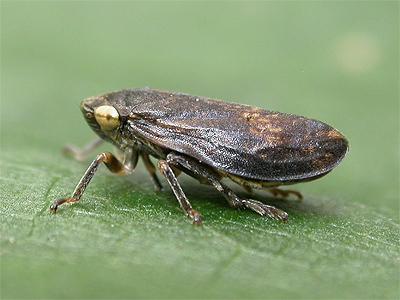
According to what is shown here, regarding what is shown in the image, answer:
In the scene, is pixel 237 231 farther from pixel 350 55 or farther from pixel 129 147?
pixel 350 55

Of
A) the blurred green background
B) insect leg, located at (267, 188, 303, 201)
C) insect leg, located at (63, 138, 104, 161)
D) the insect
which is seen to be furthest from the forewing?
insect leg, located at (63, 138, 104, 161)

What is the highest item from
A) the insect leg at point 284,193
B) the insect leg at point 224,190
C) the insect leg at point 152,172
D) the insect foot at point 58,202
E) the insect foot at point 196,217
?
the insect leg at point 224,190

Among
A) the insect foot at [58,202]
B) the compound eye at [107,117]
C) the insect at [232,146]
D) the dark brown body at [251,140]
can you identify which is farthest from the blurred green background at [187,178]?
the compound eye at [107,117]

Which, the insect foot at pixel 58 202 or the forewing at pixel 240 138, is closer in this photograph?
the insect foot at pixel 58 202

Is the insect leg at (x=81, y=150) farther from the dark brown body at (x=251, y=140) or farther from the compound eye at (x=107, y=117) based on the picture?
the dark brown body at (x=251, y=140)

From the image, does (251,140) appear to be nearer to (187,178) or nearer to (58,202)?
(187,178)

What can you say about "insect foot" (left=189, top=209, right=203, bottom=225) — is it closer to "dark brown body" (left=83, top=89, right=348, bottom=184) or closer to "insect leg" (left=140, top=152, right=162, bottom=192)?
"dark brown body" (left=83, top=89, right=348, bottom=184)
